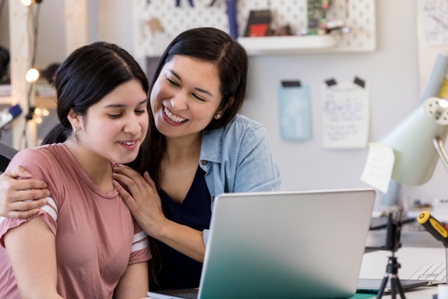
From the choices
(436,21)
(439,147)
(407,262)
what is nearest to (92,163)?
(439,147)

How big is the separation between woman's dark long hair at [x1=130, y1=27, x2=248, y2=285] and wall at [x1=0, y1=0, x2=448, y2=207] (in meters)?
1.08

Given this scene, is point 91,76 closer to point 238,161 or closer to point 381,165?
point 238,161

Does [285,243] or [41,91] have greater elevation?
[41,91]

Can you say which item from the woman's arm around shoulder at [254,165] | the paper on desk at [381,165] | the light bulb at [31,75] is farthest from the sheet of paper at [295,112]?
the paper on desk at [381,165]

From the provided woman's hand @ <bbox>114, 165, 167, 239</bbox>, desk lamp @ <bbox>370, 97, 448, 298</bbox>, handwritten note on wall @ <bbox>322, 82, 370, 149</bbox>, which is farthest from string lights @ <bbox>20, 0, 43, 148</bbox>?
desk lamp @ <bbox>370, 97, 448, 298</bbox>

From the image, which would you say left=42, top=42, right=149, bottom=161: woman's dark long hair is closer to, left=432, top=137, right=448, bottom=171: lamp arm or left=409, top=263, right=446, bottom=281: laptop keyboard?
left=432, top=137, right=448, bottom=171: lamp arm

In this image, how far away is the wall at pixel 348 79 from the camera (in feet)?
9.46

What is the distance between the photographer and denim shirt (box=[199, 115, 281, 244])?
6.01 ft

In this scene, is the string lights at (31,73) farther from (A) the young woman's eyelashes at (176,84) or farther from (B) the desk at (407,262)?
(B) the desk at (407,262)

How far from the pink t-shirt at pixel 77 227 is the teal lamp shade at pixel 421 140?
24.1 inches

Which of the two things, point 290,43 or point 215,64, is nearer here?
point 215,64

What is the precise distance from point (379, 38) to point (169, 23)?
0.79 meters

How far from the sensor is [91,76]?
1.56m

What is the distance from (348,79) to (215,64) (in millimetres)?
1241
